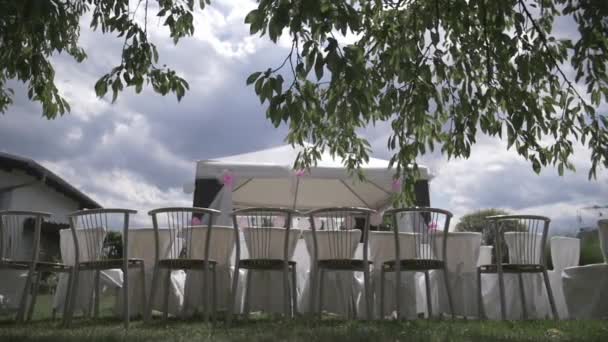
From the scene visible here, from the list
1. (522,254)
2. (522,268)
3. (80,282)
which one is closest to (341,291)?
(522,268)

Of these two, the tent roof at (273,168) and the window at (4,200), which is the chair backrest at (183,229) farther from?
the window at (4,200)

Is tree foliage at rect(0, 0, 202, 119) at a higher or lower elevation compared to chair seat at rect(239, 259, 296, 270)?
higher

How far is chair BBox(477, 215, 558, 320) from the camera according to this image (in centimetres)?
482

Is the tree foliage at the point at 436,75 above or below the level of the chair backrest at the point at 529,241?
above

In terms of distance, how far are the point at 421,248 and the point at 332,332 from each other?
1962 mm

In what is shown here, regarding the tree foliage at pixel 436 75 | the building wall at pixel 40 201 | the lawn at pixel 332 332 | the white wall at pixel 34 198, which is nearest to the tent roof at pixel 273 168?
the tree foliage at pixel 436 75

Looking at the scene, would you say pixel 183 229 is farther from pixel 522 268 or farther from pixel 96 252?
pixel 522 268

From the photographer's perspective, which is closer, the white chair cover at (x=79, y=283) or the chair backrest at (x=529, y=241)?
the chair backrest at (x=529, y=241)

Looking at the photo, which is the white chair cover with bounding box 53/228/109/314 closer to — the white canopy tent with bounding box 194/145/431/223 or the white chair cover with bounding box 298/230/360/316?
the white chair cover with bounding box 298/230/360/316

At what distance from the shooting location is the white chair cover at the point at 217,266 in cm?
507

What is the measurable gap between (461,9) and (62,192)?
49.3 feet

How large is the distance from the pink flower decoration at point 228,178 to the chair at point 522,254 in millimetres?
3953

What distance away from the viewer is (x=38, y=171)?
564 inches


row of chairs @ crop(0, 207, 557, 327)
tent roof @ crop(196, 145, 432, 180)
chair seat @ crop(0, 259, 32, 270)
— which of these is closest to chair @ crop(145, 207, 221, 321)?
row of chairs @ crop(0, 207, 557, 327)
